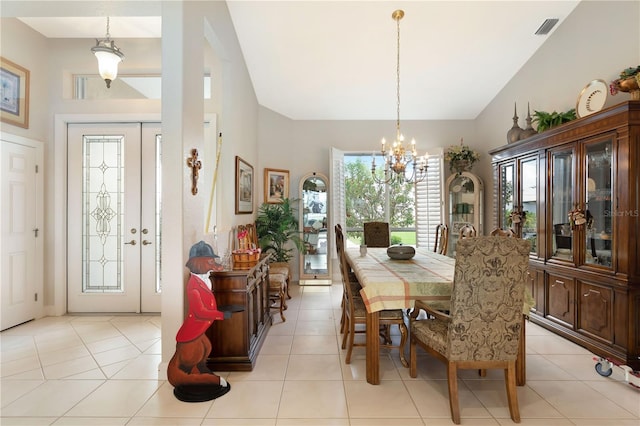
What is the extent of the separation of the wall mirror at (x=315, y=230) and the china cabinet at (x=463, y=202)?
2144 mm

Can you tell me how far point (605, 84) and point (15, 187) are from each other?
6247 mm

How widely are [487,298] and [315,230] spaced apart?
12.6 ft

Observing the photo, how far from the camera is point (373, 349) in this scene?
241cm

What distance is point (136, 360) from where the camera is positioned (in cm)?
279

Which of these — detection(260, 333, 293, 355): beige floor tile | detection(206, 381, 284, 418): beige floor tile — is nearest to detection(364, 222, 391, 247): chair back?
detection(260, 333, 293, 355): beige floor tile

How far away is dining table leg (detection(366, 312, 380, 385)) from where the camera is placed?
7.86 ft

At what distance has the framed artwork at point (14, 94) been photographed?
336cm

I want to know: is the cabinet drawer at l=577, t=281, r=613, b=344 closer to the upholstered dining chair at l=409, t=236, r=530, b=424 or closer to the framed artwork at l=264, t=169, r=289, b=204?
the upholstered dining chair at l=409, t=236, r=530, b=424

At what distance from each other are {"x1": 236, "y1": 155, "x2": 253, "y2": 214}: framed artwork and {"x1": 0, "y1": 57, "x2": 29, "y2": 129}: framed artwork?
2390mm

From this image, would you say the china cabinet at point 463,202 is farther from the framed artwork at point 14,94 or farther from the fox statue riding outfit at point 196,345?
the framed artwork at point 14,94

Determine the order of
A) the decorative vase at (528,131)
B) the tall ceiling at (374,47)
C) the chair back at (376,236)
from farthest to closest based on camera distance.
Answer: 1. the chair back at (376,236)
2. the decorative vase at (528,131)
3. the tall ceiling at (374,47)

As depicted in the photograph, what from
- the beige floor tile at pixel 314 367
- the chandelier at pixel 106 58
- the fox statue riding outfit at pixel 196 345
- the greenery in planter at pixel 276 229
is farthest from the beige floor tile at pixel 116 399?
the chandelier at pixel 106 58

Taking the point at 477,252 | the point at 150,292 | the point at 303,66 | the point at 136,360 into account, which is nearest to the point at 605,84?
the point at 477,252

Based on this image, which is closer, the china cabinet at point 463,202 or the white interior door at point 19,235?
the white interior door at point 19,235
